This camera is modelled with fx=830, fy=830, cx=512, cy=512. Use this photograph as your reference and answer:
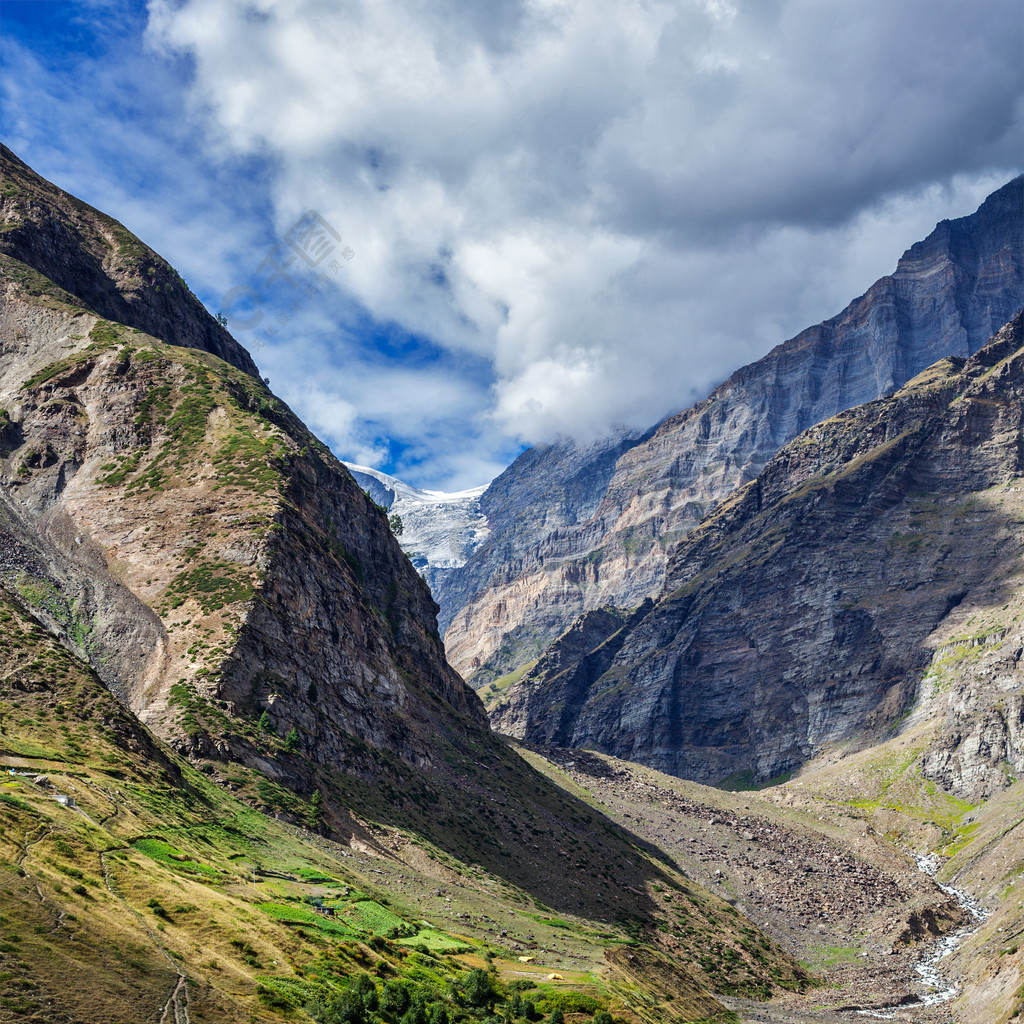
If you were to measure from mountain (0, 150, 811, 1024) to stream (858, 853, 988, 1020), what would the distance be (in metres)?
16.3

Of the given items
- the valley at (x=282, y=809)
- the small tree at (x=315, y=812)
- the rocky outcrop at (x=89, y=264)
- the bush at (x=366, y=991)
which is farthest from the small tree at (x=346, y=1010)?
the rocky outcrop at (x=89, y=264)

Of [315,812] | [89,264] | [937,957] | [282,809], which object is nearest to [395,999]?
[282,809]

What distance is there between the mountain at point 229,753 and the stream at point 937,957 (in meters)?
16.3

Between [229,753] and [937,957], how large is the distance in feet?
365

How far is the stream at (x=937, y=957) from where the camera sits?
106 m

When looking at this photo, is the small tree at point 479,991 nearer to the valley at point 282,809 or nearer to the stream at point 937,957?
the valley at point 282,809

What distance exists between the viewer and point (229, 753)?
3172 inches

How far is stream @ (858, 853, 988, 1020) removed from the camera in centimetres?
10556

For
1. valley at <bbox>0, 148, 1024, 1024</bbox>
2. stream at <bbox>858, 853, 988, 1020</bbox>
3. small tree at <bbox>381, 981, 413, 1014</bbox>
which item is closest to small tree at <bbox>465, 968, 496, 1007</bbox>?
valley at <bbox>0, 148, 1024, 1024</bbox>

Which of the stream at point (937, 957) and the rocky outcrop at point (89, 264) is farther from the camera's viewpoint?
the rocky outcrop at point (89, 264)

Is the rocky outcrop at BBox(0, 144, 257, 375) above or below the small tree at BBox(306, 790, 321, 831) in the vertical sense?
above

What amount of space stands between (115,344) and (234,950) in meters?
123

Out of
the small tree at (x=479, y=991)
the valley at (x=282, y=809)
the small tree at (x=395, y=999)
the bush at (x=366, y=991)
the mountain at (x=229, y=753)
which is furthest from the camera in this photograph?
the small tree at (x=479, y=991)

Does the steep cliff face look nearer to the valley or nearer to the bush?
the valley
